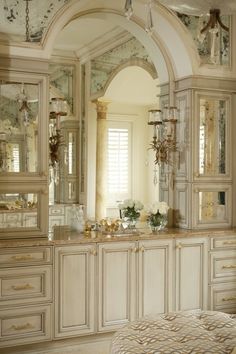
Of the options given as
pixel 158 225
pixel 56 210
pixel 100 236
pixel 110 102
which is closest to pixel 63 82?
pixel 110 102

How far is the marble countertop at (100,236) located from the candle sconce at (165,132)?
2.26ft

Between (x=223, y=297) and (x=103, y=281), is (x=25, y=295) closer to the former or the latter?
(x=103, y=281)

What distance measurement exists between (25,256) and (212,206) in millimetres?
Result: 1842

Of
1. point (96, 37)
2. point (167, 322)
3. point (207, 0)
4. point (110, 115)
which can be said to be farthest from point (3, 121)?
point (110, 115)

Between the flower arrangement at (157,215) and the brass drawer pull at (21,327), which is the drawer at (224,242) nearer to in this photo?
the flower arrangement at (157,215)

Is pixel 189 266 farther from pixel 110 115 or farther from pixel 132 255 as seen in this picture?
pixel 110 115

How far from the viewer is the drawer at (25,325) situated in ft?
12.3

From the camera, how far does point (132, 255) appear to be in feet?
13.6

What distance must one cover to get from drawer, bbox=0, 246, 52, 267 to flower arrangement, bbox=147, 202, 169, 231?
3.45 ft

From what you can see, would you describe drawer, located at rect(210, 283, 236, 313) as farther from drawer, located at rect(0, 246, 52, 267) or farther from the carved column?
the carved column

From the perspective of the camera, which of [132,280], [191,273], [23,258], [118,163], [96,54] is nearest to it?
[23,258]

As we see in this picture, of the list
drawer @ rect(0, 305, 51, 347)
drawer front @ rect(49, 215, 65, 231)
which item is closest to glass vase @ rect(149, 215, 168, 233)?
drawer @ rect(0, 305, 51, 347)

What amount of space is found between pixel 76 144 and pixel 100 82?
1104 millimetres

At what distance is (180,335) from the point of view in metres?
2.68
